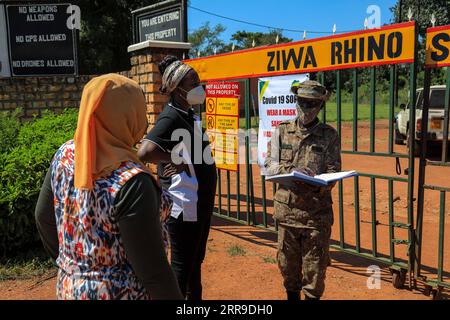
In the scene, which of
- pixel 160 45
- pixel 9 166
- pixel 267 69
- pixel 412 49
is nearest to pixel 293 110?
pixel 267 69

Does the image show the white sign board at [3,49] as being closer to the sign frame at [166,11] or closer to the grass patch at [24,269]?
the sign frame at [166,11]

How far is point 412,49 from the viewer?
3326 millimetres

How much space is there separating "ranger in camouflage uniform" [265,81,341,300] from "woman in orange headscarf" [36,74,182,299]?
157cm

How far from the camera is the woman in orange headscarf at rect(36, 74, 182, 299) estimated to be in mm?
1347

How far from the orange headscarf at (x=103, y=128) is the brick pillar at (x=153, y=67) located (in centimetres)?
396

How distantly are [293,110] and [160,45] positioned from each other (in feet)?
6.61

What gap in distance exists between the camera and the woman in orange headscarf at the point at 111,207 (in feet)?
4.42

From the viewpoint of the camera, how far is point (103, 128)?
4.58 ft

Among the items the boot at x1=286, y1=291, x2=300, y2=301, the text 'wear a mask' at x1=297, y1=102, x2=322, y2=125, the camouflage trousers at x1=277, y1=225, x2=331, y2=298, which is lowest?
the boot at x1=286, y1=291, x2=300, y2=301

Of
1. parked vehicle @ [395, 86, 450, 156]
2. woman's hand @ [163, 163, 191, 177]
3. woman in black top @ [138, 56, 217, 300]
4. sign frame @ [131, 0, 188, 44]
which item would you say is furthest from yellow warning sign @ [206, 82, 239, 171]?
parked vehicle @ [395, 86, 450, 156]

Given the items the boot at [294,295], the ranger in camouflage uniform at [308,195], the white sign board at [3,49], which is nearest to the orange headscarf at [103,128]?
the ranger in camouflage uniform at [308,195]

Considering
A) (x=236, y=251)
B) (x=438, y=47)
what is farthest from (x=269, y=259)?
(x=438, y=47)

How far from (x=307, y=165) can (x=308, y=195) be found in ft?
0.66

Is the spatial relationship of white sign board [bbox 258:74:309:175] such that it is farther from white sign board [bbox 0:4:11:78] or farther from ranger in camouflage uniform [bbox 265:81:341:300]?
white sign board [bbox 0:4:11:78]
